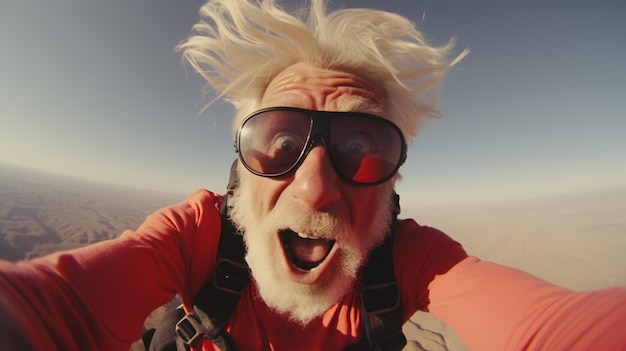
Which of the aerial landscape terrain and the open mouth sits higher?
the open mouth

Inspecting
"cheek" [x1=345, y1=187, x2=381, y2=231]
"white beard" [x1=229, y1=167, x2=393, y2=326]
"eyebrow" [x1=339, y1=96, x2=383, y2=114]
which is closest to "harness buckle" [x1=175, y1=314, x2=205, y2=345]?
"white beard" [x1=229, y1=167, x2=393, y2=326]

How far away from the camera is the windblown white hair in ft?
5.93

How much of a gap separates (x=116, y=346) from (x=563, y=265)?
3111 cm

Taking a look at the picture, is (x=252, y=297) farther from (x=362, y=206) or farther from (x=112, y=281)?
(x=362, y=206)

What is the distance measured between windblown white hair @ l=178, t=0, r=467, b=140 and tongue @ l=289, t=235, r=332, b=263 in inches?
42.2

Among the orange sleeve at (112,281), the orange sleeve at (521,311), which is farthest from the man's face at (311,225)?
the orange sleeve at (521,311)

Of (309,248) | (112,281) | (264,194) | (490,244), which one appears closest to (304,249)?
(309,248)

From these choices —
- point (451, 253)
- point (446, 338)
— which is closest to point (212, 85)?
point (451, 253)

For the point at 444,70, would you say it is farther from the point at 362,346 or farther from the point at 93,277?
the point at 93,277

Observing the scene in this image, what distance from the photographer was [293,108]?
4.88ft

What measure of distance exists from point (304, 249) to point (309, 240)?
6cm

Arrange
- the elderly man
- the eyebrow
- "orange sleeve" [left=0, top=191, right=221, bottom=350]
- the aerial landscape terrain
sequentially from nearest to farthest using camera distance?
"orange sleeve" [left=0, top=191, right=221, bottom=350]
the elderly man
the eyebrow
the aerial landscape terrain

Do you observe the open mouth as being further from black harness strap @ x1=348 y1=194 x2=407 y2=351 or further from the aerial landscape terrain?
the aerial landscape terrain

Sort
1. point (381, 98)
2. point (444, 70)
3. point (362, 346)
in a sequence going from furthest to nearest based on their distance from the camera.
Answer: point (444, 70) < point (381, 98) < point (362, 346)
